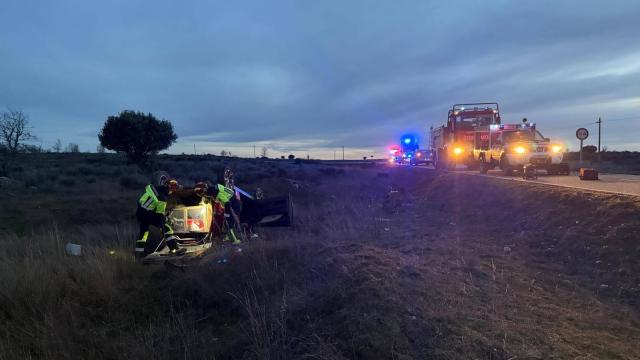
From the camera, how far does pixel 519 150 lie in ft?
59.5

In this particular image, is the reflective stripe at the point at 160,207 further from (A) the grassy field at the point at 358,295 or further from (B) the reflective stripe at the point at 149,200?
(A) the grassy field at the point at 358,295

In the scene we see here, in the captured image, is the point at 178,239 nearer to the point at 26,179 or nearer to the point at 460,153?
the point at 460,153

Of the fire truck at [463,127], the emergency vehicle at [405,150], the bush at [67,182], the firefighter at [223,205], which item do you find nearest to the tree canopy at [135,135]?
the bush at [67,182]

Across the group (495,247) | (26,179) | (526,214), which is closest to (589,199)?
(526,214)

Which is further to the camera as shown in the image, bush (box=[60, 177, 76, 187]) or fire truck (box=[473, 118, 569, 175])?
bush (box=[60, 177, 76, 187])

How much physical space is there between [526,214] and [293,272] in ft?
24.5

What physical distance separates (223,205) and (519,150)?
14992mm

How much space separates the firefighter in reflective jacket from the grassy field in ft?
2.67

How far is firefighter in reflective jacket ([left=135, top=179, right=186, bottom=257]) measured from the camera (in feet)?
20.8

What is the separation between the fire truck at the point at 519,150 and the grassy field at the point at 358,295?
731cm

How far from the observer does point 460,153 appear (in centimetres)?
2647

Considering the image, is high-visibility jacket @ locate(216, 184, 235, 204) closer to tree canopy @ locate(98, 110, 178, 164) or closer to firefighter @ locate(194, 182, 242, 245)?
firefighter @ locate(194, 182, 242, 245)

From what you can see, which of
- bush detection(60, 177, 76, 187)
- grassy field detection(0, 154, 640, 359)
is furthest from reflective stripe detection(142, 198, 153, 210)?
bush detection(60, 177, 76, 187)

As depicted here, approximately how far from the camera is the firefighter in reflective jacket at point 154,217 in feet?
20.8
